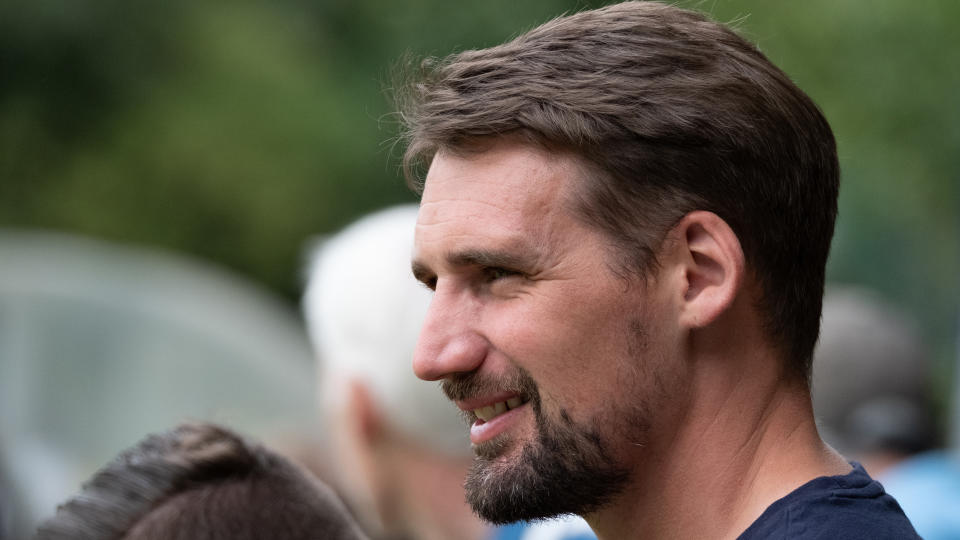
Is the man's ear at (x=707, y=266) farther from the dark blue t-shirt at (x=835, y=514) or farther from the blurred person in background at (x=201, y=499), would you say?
the blurred person in background at (x=201, y=499)

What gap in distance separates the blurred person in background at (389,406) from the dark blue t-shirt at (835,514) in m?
1.48

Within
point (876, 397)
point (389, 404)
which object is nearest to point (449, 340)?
point (389, 404)

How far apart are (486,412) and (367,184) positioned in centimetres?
1151

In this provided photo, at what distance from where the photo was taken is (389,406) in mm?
3893

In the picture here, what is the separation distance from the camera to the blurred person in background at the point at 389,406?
3.86m

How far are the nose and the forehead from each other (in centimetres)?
12

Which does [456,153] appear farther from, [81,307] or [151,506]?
[81,307]

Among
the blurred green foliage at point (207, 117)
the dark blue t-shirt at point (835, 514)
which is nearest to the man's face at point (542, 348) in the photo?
the dark blue t-shirt at point (835, 514)

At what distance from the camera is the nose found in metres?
2.38

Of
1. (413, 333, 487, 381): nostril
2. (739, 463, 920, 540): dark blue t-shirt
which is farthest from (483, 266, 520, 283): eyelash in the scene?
(739, 463, 920, 540): dark blue t-shirt

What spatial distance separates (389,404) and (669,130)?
1.71 m

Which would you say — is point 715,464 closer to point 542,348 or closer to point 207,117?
point 542,348

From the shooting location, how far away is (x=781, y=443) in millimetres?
2416

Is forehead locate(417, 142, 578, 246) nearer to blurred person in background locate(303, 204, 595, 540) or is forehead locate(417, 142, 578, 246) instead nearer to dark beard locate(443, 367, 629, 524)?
dark beard locate(443, 367, 629, 524)
